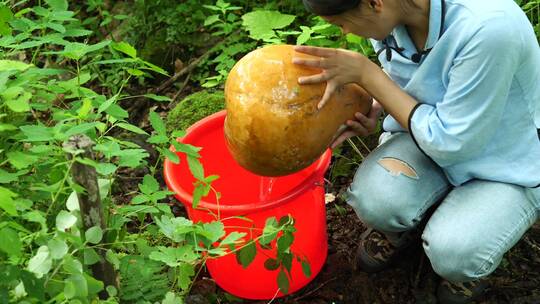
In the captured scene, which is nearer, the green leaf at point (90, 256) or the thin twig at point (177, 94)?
the green leaf at point (90, 256)

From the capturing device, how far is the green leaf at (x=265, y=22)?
10.5 feet

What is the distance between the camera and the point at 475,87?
6.90 feet

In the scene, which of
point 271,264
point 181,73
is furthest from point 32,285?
point 181,73

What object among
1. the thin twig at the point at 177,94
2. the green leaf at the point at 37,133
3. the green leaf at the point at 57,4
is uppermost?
the green leaf at the point at 57,4

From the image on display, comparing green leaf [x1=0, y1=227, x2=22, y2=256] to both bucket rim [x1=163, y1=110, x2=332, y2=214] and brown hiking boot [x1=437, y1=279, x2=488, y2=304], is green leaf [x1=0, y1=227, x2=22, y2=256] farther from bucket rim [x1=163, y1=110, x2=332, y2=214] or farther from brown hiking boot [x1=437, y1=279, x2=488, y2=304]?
brown hiking boot [x1=437, y1=279, x2=488, y2=304]

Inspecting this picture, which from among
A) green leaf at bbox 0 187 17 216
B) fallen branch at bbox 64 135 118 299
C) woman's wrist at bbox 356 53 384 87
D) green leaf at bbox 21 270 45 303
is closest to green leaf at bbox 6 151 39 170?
fallen branch at bbox 64 135 118 299

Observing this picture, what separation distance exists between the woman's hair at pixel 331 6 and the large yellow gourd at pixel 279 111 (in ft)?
0.76

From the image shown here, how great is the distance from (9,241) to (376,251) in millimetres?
1655

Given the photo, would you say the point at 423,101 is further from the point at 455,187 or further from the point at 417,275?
the point at 417,275

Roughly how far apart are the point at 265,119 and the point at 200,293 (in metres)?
0.99

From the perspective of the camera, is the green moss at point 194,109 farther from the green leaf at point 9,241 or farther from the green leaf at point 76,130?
the green leaf at point 9,241

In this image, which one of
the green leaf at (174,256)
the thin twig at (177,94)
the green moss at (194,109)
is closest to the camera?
the green leaf at (174,256)

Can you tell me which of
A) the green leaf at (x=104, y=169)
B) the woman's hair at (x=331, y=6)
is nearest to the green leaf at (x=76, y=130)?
the green leaf at (x=104, y=169)

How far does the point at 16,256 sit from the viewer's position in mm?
1652
